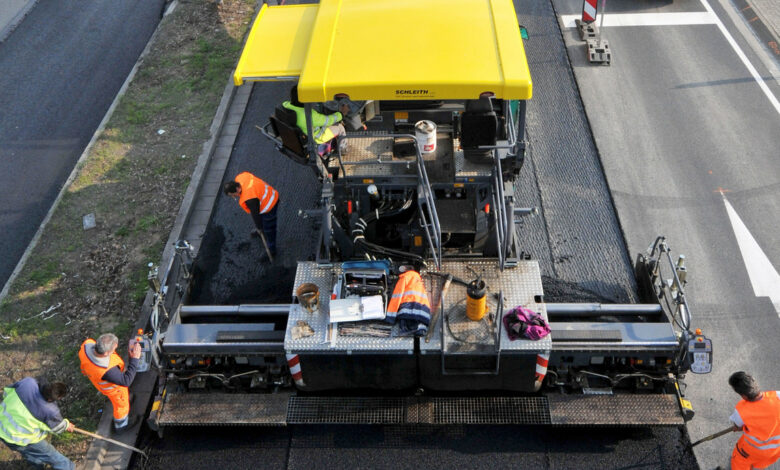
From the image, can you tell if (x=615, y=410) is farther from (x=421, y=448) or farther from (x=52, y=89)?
(x=52, y=89)

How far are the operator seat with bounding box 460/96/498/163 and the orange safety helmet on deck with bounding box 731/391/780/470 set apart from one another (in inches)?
143

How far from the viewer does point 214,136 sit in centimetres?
1145

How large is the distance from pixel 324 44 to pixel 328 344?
3.27m

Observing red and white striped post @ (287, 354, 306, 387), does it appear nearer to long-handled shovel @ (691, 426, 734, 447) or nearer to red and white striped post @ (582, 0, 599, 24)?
long-handled shovel @ (691, 426, 734, 447)

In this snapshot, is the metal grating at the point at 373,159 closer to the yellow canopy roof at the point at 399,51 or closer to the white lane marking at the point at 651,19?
the yellow canopy roof at the point at 399,51

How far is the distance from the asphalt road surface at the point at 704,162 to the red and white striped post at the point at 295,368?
4.34 m

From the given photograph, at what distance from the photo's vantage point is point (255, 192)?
344 inches

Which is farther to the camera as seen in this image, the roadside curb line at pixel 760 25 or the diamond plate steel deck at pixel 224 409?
the roadside curb line at pixel 760 25

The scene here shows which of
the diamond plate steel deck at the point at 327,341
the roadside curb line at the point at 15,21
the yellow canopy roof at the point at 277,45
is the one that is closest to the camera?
the diamond plate steel deck at the point at 327,341

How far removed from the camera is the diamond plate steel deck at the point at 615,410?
6805 millimetres

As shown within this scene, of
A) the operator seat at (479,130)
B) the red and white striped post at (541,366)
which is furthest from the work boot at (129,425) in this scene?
the operator seat at (479,130)

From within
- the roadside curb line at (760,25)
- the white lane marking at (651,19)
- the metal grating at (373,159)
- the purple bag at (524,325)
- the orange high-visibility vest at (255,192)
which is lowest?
the roadside curb line at (760,25)

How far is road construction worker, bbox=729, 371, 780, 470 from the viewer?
6.09m

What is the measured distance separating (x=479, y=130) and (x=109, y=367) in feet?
15.5
